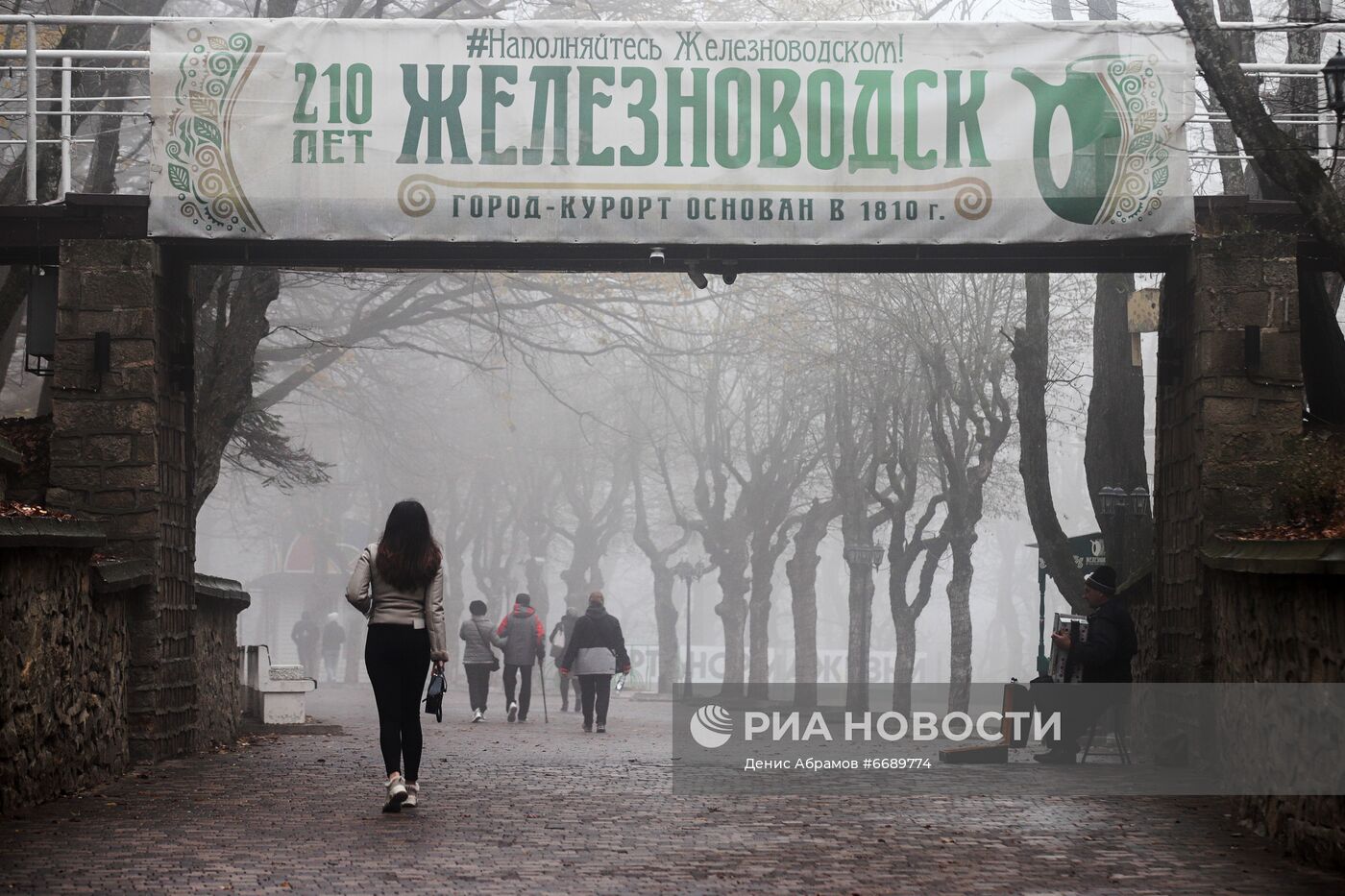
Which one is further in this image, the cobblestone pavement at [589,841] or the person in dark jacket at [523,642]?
the person in dark jacket at [523,642]

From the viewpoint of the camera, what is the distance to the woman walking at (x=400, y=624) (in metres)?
10.2

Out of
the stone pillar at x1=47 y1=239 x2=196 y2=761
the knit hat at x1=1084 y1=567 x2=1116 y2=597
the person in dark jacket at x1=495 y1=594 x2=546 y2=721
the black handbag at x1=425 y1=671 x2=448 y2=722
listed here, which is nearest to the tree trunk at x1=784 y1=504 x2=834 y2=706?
the person in dark jacket at x1=495 y1=594 x2=546 y2=721

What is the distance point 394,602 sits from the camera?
1023cm

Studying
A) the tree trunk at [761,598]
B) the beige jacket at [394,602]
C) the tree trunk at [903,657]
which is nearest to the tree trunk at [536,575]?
the tree trunk at [761,598]

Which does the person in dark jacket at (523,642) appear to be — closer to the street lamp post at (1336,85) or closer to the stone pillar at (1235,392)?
the stone pillar at (1235,392)

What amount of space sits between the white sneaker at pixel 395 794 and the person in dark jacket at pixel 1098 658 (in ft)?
19.7

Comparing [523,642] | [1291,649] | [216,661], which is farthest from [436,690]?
[523,642]

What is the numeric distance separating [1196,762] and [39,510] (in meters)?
8.48

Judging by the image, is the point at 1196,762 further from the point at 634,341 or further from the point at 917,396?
the point at 917,396

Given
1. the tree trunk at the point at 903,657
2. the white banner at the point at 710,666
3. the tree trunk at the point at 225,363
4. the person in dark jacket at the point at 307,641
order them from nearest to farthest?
1. the tree trunk at the point at 225,363
2. the tree trunk at the point at 903,657
3. the person in dark jacket at the point at 307,641
4. the white banner at the point at 710,666

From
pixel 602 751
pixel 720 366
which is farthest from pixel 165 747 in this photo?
pixel 720 366

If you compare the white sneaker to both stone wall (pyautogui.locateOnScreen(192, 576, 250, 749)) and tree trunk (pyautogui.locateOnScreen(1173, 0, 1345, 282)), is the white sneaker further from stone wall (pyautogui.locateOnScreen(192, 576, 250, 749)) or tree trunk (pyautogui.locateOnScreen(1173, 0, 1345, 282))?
tree trunk (pyautogui.locateOnScreen(1173, 0, 1345, 282))

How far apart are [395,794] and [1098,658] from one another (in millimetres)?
6171

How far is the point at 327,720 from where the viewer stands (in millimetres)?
23922
